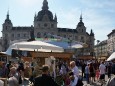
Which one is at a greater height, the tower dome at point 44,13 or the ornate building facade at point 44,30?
the tower dome at point 44,13

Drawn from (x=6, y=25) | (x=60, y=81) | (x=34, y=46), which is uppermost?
(x=6, y=25)

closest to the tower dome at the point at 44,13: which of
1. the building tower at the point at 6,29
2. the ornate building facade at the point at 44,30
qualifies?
the ornate building facade at the point at 44,30

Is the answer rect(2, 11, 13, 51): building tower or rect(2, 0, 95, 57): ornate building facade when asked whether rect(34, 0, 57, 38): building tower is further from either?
rect(2, 11, 13, 51): building tower

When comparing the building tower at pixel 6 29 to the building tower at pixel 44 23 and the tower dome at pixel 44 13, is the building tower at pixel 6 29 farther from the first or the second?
the tower dome at pixel 44 13

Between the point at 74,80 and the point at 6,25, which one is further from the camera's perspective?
the point at 6,25

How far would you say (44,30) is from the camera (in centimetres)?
14825

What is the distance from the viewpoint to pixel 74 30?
559 ft

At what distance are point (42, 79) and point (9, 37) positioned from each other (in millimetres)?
157418

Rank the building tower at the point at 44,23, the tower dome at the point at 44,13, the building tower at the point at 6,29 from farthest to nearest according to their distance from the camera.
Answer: the building tower at the point at 6,29 < the tower dome at the point at 44,13 < the building tower at the point at 44,23

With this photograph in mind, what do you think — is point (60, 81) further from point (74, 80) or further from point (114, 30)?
point (114, 30)

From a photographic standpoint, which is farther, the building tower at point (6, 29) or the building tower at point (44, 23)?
the building tower at point (6, 29)

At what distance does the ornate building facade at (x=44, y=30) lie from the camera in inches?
5881

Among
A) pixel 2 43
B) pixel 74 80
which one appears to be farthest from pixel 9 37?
pixel 74 80

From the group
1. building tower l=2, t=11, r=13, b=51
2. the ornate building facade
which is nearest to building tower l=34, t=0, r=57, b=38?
the ornate building facade
